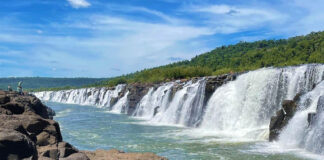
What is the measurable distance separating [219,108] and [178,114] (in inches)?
216

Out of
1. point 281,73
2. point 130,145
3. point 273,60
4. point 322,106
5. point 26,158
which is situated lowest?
point 130,145

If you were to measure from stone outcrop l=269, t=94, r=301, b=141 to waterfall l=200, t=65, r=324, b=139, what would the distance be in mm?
1300

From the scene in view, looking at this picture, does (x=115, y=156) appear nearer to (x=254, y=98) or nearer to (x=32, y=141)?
(x=32, y=141)

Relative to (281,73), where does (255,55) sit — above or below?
above

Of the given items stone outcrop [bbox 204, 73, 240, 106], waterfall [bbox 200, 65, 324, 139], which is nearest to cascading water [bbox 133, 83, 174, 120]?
stone outcrop [bbox 204, 73, 240, 106]

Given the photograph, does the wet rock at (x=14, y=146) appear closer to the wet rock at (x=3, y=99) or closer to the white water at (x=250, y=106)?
the wet rock at (x=3, y=99)

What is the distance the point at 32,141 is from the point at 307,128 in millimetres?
13115

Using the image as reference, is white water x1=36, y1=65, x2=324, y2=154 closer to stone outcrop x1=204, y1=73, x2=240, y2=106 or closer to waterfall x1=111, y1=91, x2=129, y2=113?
stone outcrop x1=204, y1=73, x2=240, y2=106

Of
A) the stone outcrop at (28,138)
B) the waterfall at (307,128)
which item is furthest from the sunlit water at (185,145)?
the stone outcrop at (28,138)

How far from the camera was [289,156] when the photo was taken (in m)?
14.6

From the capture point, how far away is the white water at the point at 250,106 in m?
17.3

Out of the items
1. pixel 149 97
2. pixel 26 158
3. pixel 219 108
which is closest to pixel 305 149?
pixel 219 108

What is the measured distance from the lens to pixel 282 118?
1831cm

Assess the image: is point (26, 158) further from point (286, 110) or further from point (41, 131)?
point (286, 110)
